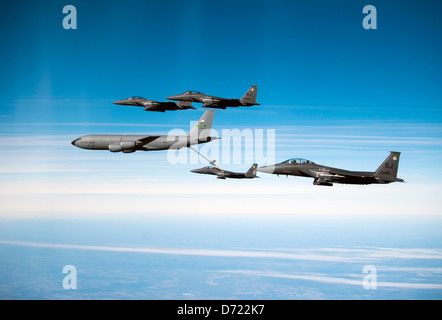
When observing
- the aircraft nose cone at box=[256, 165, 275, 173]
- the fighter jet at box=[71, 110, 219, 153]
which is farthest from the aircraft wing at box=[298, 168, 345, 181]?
the fighter jet at box=[71, 110, 219, 153]

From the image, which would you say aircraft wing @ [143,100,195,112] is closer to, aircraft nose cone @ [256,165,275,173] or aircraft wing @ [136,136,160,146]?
aircraft wing @ [136,136,160,146]

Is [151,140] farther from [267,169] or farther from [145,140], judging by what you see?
[267,169]

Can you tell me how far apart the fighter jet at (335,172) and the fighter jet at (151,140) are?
10.0 meters

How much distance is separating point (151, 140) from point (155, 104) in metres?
4.69

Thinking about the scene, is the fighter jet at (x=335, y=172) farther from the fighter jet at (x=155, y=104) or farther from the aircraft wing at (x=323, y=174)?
the fighter jet at (x=155, y=104)

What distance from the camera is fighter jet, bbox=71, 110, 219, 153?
52062 millimetres

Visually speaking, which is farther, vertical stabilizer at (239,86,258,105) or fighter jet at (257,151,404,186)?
vertical stabilizer at (239,86,258,105)

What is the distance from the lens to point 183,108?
53625 mm

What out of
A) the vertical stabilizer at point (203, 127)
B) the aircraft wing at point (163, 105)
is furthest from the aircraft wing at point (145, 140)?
the vertical stabilizer at point (203, 127)

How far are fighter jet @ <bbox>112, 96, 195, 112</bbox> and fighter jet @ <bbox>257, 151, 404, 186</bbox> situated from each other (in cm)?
1386

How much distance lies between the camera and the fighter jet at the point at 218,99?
5062 centimetres

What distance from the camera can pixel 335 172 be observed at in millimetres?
51375
